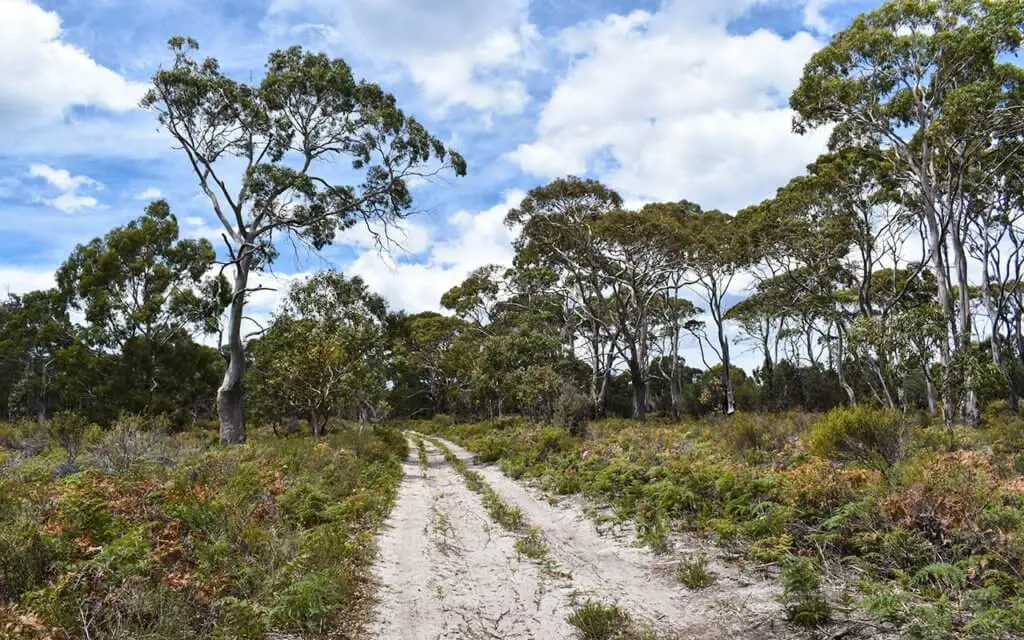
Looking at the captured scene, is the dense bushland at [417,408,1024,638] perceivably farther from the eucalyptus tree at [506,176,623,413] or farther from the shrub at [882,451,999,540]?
the eucalyptus tree at [506,176,623,413]

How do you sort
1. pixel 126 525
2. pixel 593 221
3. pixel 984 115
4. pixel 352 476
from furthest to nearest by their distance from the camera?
1. pixel 593 221
2. pixel 984 115
3. pixel 352 476
4. pixel 126 525

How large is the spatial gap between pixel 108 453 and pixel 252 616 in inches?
334

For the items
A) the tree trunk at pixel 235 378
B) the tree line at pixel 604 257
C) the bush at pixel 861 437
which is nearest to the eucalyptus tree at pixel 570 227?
the tree line at pixel 604 257

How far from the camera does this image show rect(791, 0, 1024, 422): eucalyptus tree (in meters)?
18.9

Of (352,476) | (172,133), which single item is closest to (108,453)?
(352,476)

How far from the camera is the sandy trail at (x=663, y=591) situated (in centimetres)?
544

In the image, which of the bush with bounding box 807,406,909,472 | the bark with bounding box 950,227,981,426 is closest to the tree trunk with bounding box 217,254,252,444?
the bush with bounding box 807,406,909,472

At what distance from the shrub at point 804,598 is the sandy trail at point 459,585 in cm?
193

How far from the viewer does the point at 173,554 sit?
6301 mm

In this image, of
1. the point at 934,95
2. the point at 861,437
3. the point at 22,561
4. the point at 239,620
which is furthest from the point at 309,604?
the point at 934,95

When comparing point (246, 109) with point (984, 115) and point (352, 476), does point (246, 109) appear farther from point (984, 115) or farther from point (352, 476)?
point (984, 115)

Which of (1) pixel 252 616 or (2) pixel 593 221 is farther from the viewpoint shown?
(2) pixel 593 221

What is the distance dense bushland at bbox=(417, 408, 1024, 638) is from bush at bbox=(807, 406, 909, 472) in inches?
0.9

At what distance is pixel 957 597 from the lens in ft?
17.2
